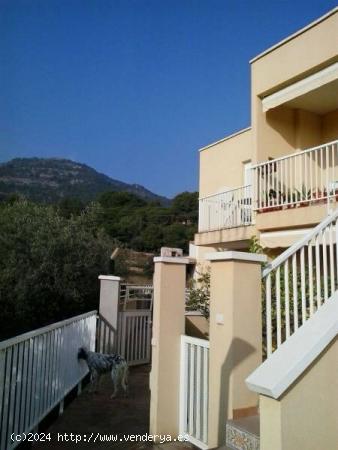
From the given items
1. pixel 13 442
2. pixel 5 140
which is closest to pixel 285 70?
pixel 13 442

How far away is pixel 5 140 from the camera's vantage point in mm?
22609

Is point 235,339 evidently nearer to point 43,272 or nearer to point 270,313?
point 270,313

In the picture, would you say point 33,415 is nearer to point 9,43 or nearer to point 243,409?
point 243,409

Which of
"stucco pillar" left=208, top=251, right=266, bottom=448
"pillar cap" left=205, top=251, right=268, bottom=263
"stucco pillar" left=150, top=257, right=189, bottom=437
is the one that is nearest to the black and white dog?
"stucco pillar" left=150, top=257, right=189, bottom=437

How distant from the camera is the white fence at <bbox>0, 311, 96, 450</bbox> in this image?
12.9 feet

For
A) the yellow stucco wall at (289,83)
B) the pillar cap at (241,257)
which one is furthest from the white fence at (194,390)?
the yellow stucco wall at (289,83)

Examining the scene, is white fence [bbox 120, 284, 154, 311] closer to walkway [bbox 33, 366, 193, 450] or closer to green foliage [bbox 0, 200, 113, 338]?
green foliage [bbox 0, 200, 113, 338]

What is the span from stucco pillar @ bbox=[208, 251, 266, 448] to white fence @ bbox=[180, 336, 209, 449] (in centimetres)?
45

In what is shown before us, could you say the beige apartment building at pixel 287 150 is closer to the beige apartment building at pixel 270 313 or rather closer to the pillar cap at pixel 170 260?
the beige apartment building at pixel 270 313

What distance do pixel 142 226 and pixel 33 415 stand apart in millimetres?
28516

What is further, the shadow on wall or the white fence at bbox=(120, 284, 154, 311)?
the white fence at bbox=(120, 284, 154, 311)

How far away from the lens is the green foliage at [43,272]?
11.5 meters

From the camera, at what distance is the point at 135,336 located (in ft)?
29.6

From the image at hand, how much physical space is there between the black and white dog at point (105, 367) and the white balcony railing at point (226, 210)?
5611 millimetres
